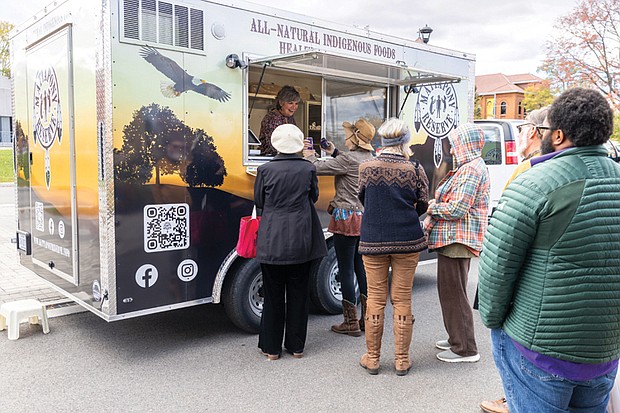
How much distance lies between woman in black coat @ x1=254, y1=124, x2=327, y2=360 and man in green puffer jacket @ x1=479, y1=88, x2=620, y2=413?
2246 millimetres

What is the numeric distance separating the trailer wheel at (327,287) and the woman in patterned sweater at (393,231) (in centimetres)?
132

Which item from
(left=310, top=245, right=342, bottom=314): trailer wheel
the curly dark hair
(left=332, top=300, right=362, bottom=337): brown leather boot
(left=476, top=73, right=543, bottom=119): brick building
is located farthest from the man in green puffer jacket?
(left=476, top=73, right=543, bottom=119): brick building

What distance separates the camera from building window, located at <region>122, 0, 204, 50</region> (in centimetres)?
404

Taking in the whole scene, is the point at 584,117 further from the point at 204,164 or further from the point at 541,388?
the point at 204,164

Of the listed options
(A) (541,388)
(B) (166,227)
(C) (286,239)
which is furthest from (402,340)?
(A) (541,388)

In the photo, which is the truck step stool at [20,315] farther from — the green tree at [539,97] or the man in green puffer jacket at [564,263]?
the green tree at [539,97]

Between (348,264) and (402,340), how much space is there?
953mm

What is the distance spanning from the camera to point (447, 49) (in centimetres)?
652

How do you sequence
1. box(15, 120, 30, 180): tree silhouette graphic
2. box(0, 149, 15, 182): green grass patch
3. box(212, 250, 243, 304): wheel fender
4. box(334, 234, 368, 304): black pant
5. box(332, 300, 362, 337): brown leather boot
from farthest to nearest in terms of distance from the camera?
1. box(0, 149, 15, 182): green grass patch
2. box(15, 120, 30, 180): tree silhouette graphic
3. box(332, 300, 362, 337): brown leather boot
4. box(334, 234, 368, 304): black pant
5. box(212, 250, 243, 304): wheel fender

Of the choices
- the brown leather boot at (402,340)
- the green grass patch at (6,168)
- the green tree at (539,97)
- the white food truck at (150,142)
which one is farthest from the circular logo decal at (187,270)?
the green tree at (539,97)

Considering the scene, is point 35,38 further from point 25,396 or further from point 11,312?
point 25,396

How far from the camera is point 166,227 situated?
4293 millimetres

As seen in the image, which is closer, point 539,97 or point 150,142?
point 150,142

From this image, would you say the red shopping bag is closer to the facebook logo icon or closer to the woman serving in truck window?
the facebook logo icon
